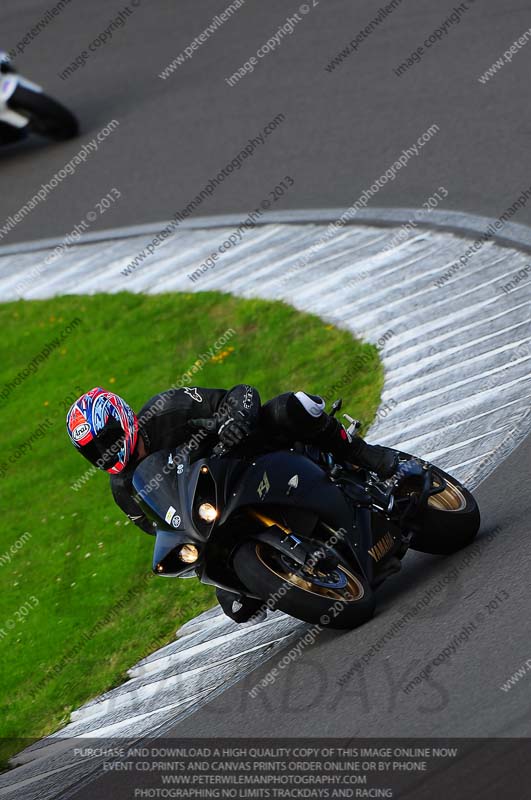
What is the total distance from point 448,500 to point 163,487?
1.67 meters

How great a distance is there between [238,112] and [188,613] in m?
8.50

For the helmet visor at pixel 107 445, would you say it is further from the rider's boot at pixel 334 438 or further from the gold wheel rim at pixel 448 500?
the gold wheel rim at pixel 448 500

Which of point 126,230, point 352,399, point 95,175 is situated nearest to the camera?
point 352,399

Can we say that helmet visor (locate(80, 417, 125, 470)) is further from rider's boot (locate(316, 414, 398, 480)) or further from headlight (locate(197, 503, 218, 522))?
rider's boot (locate(316, 414, 398, 480))

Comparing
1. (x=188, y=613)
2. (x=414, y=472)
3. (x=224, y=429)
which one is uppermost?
(x=224, y=429)

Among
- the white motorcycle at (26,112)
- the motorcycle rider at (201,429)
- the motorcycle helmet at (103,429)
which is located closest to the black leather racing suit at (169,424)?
the motorcycle rider at (201,429)

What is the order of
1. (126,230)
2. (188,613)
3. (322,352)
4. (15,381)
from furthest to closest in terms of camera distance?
(126,230), (15,381), (322,352), (188,613)

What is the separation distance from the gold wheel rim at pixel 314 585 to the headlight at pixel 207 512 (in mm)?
353

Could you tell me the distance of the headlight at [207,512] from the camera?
20.1 feet

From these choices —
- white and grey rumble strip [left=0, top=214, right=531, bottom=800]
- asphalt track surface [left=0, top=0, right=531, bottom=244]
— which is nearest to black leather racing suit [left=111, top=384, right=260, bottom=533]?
white and grey rumble strip [left=0, top=214, right=531, bottom=800]

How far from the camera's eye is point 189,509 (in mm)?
6137

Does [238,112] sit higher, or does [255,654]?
[238,112]

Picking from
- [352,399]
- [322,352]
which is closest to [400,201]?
[322,352]

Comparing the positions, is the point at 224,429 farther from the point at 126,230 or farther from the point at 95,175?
the point at 95,175
